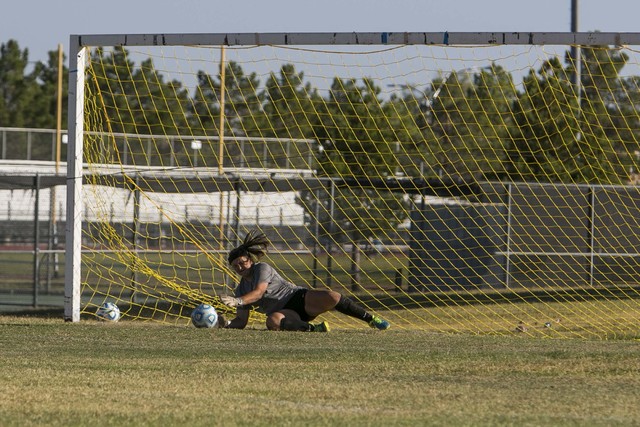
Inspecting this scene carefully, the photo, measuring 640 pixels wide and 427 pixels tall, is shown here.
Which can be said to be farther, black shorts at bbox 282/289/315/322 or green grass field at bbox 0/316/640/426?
black shorts at bbox 282/289/315/322

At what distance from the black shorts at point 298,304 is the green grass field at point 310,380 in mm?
852

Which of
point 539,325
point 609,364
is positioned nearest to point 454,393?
point 609,364

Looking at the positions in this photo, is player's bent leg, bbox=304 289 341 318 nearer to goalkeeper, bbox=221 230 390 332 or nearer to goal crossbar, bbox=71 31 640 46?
goalkeeper, bbox=221 230 390 332

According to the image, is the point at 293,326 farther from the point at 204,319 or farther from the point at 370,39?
the point at 370,39

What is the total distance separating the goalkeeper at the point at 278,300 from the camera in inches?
494

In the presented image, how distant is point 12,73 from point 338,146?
4305cm

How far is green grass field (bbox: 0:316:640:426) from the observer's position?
644 centimetres

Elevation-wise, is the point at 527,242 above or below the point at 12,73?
below

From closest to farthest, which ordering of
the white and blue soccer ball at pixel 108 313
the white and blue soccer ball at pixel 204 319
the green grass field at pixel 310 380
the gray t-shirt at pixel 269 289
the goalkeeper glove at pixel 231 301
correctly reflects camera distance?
the green grass field at pixel 310 380, the goalkeeper glove at pixel 231 301, the gray t-shirt at pixel 269 289, the white and blue soccer ball at pixel 204 319, the white and blue soccer ball at pixel 108 313

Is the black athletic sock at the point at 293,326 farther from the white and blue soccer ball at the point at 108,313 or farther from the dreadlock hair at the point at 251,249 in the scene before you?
the white and blue soccer ball at the point at 108,313

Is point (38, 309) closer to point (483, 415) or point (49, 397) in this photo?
point (49, 397)

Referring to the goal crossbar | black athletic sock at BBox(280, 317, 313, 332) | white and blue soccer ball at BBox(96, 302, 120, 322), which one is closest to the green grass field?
black athletic sock at BBox(280, 317, 313, 332)

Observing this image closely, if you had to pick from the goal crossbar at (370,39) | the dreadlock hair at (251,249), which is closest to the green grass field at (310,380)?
the dreadlock hair at (251,249)

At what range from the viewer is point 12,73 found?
62.9 metres
